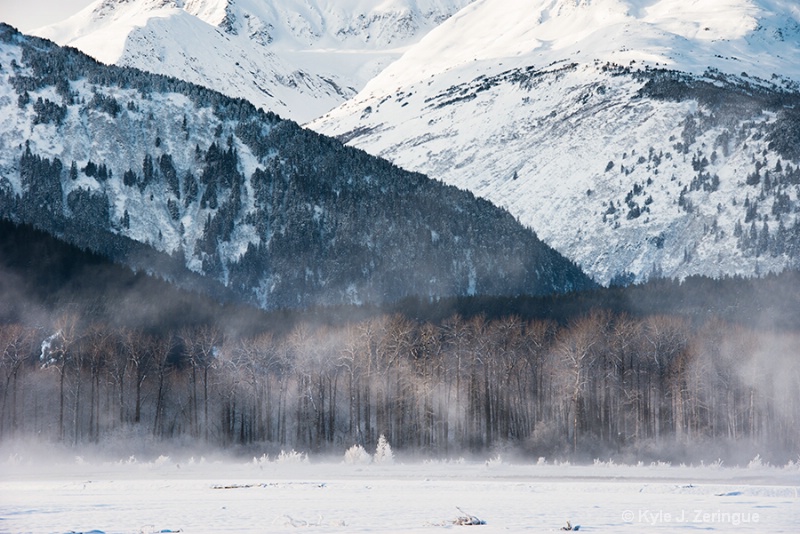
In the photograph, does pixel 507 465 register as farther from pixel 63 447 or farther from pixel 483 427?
pixel 63 447

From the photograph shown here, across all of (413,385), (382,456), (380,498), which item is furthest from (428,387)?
(380,498)

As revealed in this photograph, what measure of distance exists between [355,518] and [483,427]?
75.0 m

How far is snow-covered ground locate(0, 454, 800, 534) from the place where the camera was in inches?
1571

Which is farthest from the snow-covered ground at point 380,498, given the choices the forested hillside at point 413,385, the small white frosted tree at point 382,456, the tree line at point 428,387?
the tree line at point 428,387

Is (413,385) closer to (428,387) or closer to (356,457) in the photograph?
(428,387)

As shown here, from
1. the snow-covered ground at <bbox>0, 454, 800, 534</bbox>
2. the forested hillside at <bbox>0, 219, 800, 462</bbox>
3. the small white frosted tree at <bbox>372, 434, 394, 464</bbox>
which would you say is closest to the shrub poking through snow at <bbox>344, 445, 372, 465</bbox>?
the small white frosted tree at <bbox>372, 434, 394, 464</bbox>

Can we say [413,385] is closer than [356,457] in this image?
No

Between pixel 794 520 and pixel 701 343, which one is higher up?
pixel 701 343

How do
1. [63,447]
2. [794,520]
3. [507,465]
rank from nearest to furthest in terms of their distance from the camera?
[794,520] → [507,465] → [63,447]

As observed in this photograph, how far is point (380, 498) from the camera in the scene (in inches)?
2034

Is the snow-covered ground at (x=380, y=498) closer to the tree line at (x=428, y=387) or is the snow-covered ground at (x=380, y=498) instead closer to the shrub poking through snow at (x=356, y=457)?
the shrub poking through snow at (x=356, y=457)

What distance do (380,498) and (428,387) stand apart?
57424 mm

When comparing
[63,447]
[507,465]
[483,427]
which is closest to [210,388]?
[63,447]

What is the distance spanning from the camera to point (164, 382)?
11019 cm
